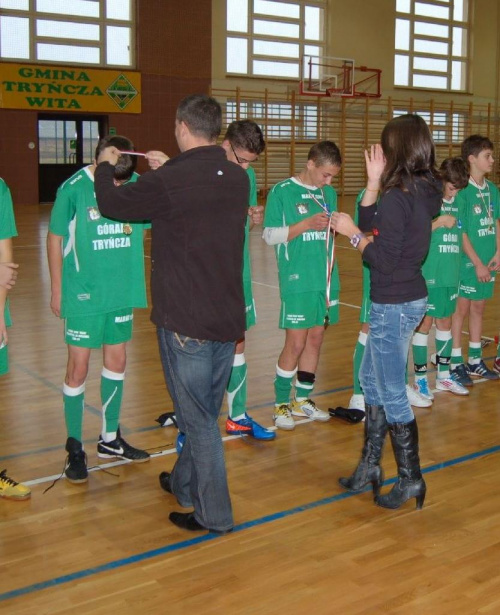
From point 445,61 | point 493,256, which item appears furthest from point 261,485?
point 445,61

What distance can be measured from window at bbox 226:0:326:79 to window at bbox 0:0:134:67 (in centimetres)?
280

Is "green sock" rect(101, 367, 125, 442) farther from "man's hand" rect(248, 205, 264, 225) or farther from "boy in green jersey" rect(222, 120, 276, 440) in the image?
"man's hand" rect(248, 205, 264, 225)

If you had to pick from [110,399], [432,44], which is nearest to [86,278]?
[110,399]

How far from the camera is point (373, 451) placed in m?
3.40

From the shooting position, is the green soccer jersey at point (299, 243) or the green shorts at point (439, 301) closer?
the green soccer jersey at point (299, 243)

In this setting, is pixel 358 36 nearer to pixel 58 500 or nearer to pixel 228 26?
pixel 228 26

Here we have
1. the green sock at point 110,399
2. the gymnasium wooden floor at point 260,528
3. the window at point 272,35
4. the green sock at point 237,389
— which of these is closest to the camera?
the gymnasium wooden floor at point 260,528

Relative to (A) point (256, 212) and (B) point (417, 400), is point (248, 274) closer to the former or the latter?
(A) point (256, 212)

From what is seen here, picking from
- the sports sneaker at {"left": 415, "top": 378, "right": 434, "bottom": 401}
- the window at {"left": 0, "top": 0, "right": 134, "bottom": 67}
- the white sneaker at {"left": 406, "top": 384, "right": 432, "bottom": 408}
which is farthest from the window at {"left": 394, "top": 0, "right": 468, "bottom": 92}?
the white sneaker at {"left": 406, "top": 384, "right": 432, "bottom": 408}

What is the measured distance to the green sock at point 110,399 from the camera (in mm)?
3707

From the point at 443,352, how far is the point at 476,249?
2.59ft

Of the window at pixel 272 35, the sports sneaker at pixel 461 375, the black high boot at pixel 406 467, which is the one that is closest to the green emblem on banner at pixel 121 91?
the window at pixel 272 35

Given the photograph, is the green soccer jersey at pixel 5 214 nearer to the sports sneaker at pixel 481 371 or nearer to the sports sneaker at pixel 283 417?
the sports sneaker at pixel 283 417

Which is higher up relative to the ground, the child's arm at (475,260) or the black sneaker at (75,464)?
the child's arm at (475,260)
